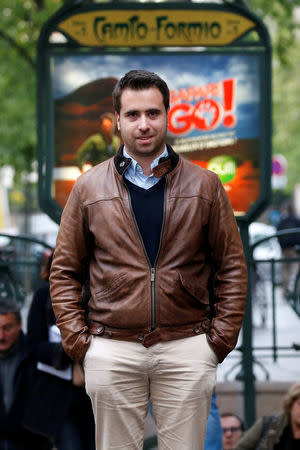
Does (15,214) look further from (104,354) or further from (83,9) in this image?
(104,354)

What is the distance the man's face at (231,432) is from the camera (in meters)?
5.62

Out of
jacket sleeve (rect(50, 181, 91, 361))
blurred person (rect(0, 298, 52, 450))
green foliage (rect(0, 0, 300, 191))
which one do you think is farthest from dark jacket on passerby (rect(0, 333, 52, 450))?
green foliage (rect(0, 0, 300, 191))

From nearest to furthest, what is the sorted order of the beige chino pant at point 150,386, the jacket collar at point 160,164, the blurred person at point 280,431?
the beige chino pant at point 150,386
the jacket collar at point 160,164
the blurred person at point 280,431

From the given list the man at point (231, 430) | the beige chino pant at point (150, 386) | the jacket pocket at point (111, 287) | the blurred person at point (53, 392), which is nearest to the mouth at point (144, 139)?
the jacket pocket at point (111, 287)

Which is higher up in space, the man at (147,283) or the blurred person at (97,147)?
the blurred person at (97,147)

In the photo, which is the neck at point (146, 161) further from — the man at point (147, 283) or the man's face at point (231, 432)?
the man's face at point (231, 432)

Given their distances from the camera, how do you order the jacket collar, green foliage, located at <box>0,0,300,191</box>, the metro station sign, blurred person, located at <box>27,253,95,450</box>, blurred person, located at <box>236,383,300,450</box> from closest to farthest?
1. the jacket collar
2. blurred person, located at <box>27,253,95,450</box>
3. blurred person, located at <box>236,383,300,450</box>
4. the metro station sign
5. green foliage, located at <box>0,0,300,191</box>

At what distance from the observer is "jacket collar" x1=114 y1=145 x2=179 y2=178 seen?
10.6 ft

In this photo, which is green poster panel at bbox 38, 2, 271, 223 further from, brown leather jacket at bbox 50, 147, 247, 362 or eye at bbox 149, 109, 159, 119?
eye at bbox 149, 109, 159, 119

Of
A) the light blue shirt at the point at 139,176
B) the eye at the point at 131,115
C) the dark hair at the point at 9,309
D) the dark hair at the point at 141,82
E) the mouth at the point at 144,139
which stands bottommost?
the dark hair at the point at 9,309

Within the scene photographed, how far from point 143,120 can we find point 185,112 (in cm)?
270

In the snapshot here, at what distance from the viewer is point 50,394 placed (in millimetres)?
4727

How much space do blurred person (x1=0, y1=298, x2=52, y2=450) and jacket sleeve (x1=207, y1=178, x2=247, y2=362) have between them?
2.08 m

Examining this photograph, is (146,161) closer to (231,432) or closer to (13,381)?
(13,381)
